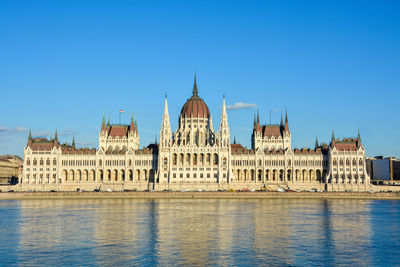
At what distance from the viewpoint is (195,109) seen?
16812cm

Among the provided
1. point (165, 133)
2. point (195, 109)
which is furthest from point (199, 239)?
point (195, 109)

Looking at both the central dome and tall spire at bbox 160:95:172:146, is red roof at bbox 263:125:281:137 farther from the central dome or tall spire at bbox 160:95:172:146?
tall spire at bbox 160:95:172:146

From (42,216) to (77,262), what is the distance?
39.0m

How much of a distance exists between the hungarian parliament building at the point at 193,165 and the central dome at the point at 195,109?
1.32ft

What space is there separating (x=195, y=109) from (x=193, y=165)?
2070 centimetres

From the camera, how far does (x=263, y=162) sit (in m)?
159

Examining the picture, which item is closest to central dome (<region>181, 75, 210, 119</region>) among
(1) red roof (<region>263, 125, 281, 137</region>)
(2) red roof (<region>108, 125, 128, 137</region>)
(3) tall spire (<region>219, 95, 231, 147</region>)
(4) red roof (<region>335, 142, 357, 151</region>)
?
(3) tall spire (<region>219, 95, 231, 147</region>)

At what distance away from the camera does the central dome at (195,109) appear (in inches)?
6575

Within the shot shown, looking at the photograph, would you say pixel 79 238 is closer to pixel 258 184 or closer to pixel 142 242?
pixel 142 242

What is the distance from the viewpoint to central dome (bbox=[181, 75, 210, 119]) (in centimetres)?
16700

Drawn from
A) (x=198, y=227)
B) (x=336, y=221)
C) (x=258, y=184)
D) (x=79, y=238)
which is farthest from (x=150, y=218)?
(x=258, y=184)

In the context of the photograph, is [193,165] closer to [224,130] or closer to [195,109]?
[224,130]

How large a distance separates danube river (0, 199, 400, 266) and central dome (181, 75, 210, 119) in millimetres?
86931

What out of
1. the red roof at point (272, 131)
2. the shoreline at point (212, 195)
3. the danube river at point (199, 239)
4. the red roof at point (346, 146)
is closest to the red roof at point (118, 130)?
the shoreline at point (212, 195)
